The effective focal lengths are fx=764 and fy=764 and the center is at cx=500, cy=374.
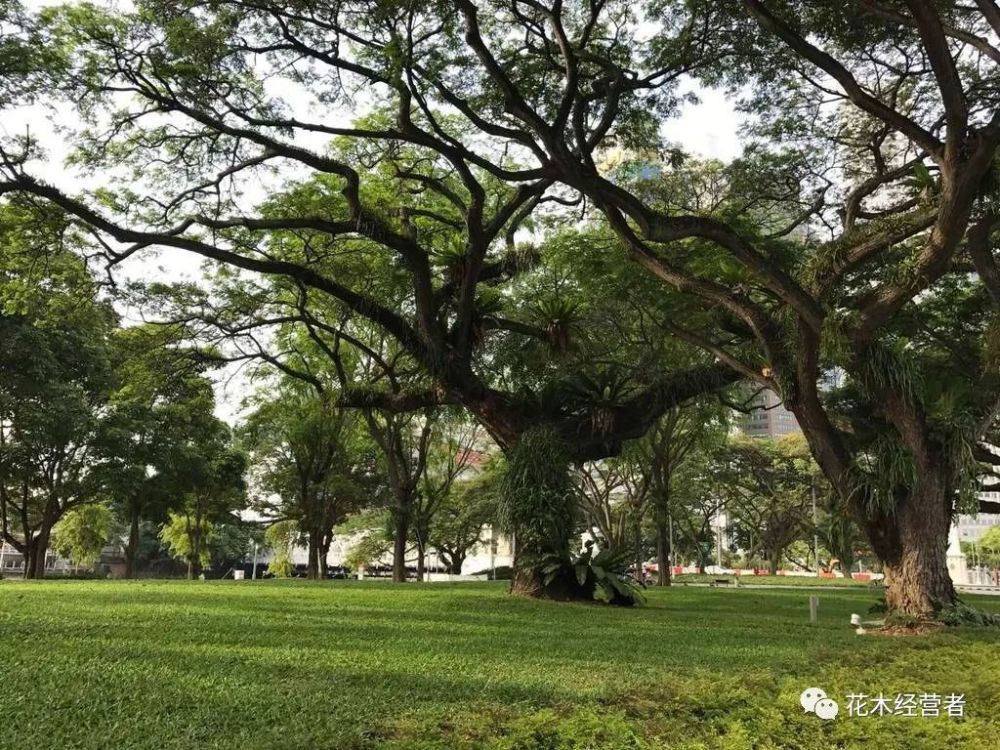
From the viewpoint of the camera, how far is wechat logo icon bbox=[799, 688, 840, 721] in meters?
Result: 4.53

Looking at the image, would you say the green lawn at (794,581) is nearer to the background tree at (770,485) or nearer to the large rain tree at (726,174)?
the background tree at (770,485)

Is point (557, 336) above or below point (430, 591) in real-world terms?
above

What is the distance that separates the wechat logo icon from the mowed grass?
88 mm

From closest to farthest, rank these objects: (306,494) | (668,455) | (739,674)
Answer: (739,674) → (668,455) → (306,494)

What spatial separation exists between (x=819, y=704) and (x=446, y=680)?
2.40 m

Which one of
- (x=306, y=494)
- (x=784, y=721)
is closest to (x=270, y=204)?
(x=784, y=721)

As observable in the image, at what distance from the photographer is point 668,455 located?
23.4 m

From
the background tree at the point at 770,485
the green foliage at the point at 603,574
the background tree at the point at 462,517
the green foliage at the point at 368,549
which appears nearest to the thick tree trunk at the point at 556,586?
the green foliage at the point at 603,574

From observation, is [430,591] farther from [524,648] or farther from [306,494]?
[306,494]

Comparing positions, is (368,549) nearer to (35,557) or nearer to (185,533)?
(185,533)

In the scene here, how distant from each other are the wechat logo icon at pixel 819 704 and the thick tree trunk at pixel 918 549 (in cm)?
561

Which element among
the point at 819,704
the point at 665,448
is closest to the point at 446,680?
the point at 819,704

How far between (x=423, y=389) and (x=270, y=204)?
14.1 feet

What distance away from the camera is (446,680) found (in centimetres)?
529
